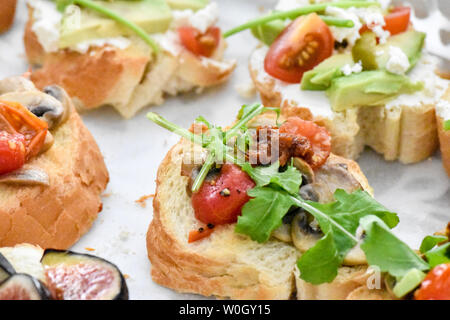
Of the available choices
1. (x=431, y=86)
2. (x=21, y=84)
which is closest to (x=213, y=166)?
(x=21, y=84)

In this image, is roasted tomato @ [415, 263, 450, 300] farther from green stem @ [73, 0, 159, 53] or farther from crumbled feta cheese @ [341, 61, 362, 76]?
green stem @ [73, 0, 159, 53]

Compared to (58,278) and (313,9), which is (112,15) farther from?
(58,278)

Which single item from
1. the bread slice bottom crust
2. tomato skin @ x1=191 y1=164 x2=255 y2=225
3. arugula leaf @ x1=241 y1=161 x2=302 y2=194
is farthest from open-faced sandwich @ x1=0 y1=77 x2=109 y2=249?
the bread slice bottom crust

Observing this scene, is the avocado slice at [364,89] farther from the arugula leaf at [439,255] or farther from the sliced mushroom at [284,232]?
the arugula leaf at [439,255]

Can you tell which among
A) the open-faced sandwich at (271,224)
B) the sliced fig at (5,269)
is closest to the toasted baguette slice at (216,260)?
the open-faced sandwich at (271,224)

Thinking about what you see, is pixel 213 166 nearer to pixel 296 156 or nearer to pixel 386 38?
pixel 296 156

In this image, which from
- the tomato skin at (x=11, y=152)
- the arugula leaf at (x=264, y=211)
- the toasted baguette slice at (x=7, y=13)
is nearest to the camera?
the arugula leaf at (x=264, y=211)
